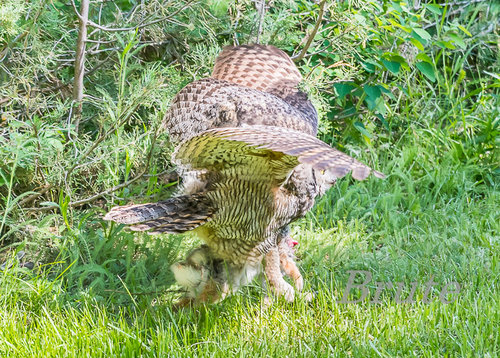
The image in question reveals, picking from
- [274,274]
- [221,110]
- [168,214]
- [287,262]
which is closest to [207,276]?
[274,274]

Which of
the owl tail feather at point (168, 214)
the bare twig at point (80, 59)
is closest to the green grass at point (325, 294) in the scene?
the owl tail feather at point (168, 214)

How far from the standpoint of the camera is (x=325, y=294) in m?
3.71

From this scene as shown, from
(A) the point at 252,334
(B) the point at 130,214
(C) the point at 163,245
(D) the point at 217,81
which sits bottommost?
(C) the point at 163,245

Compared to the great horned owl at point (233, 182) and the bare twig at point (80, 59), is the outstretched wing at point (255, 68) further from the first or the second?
the bare twig at point (80, 59)

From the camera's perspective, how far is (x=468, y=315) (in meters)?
3.20

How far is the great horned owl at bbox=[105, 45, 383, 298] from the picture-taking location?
310 centimetres

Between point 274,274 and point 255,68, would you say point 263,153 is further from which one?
point 255,68

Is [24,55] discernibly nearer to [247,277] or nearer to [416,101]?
[247,277]

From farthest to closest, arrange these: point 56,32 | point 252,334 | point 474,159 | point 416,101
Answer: point 416,101
point 474,159
point 56,32
point 252,334

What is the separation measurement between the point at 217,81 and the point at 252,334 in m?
1.39

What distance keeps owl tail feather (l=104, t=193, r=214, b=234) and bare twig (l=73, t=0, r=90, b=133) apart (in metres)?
1.16

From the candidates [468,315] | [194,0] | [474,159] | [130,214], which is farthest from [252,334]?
[474,159]

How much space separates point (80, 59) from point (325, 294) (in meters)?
2.04

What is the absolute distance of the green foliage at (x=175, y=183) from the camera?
320 centimetres
